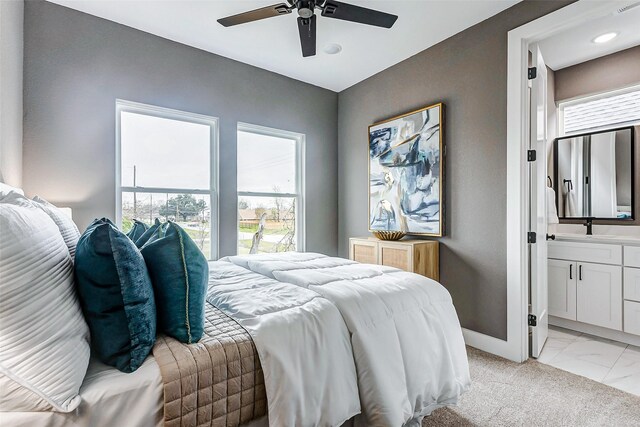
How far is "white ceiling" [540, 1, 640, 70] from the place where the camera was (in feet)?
8.92

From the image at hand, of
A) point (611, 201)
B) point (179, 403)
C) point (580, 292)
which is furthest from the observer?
point (611, 201)

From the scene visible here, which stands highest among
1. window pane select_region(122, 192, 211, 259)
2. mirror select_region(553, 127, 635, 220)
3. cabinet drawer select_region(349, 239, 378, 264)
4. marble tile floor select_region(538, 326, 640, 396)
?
mirror select_region(553, 127, 635, 220)

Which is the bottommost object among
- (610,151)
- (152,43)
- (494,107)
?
(610,151)

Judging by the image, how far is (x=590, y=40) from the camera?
304cm

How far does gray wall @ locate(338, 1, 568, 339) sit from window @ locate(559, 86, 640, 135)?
163 cm

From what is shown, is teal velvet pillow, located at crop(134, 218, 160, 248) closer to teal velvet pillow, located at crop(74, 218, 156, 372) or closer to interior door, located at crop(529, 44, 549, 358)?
teal velvet pillow, located at crop(74, 218, 156, 372)

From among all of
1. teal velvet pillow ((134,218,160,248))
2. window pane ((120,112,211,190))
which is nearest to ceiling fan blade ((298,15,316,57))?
window pane ((120,112,211,190))

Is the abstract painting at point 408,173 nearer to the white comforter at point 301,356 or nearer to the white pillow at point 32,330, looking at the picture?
the white comforter at point 301,356

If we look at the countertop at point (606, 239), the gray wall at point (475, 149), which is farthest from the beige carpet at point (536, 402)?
the countertop at point (606, 239)

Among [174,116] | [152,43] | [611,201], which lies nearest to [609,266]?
[611,201]

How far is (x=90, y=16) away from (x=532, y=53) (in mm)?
3588

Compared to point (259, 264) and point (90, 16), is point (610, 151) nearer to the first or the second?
point (259, 264)

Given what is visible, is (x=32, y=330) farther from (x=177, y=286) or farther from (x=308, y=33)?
(x=308, y=33)

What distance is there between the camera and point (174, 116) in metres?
3.14
